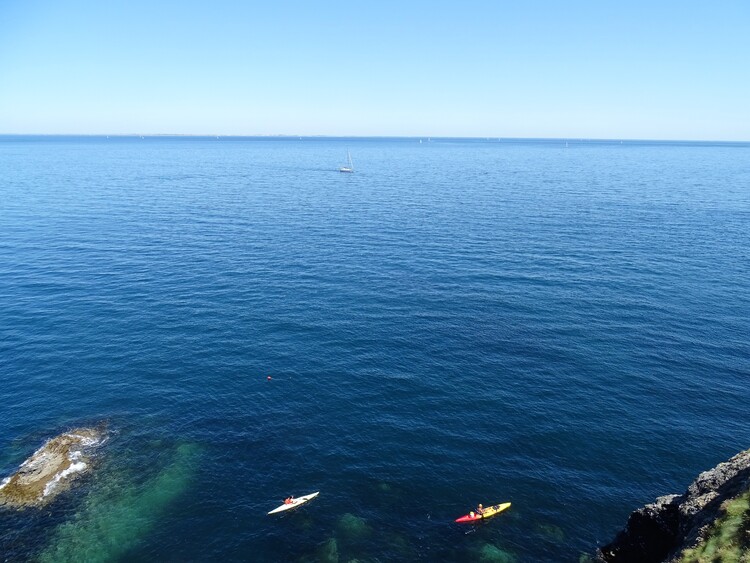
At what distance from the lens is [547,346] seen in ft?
244

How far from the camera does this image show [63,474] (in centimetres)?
5234

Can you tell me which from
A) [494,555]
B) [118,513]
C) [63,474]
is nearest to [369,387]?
[494,555]

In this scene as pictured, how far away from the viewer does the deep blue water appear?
155 feet

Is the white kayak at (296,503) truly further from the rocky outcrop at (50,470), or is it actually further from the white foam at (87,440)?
the white foam at (87,440)

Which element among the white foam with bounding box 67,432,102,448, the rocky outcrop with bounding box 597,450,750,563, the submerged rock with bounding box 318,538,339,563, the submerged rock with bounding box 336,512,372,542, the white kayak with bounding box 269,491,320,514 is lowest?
the submerged rock with bounding box 318,538,339,563

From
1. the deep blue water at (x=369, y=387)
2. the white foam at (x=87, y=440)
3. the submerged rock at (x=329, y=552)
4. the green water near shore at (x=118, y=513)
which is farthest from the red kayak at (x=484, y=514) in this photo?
the white foam at (x=87, y=440)

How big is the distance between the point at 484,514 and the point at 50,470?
4678cm

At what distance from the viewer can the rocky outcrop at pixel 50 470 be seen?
49.6m

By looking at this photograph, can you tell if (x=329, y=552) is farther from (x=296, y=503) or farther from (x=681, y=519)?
(x=681, y=519)

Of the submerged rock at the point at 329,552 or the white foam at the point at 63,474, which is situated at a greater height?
the white foam at the point at 63,474

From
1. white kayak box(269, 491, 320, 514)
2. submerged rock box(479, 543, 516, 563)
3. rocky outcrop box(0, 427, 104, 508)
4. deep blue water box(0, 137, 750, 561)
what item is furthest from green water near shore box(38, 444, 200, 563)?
submerged rock box(479, 543, 516, 563)

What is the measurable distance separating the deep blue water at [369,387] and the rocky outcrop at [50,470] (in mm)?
1976

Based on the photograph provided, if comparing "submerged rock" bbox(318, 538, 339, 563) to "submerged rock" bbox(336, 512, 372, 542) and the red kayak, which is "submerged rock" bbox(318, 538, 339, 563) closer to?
"submerged rock" bbox(336, 512, 372, 542)

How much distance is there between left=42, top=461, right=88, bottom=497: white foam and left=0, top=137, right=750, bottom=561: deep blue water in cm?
198
